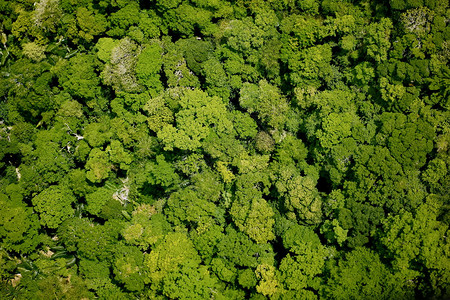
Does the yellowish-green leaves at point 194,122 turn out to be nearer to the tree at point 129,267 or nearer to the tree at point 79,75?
the tree at point 79,75

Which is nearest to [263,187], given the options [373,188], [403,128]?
[373,188]

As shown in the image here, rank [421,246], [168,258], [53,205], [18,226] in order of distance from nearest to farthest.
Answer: [421,246], [168,258], [18,226], [53,205]

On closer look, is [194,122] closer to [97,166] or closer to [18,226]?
[97,166]

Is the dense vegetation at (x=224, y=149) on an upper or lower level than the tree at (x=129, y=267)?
upper

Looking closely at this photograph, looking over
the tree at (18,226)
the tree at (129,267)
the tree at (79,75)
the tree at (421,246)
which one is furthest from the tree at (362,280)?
the tree at (79,75)

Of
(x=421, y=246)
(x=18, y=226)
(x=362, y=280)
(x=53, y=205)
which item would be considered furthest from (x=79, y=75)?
(x=421, y=246)

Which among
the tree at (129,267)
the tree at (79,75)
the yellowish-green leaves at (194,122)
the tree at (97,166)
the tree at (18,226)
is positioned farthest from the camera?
the tree at (79,75)

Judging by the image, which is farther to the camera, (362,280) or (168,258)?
(168,258)

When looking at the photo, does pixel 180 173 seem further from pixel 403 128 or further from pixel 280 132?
pixel 403 128

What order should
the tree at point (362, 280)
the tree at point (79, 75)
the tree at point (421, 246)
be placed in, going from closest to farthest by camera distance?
the tree at point (421, 246) → the tree at point (362, 280) → the tree at point (79, 75)
